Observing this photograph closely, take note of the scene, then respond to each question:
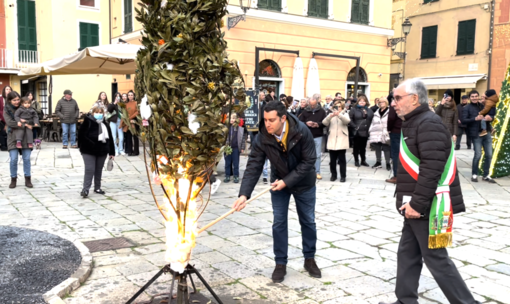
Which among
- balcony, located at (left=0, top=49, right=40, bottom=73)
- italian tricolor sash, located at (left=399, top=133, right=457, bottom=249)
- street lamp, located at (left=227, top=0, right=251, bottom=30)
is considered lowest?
italian tricolor sash, located at (left=399, top=133, right=457, bottom=249)

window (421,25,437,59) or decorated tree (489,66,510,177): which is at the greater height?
window (421,25,437,59)

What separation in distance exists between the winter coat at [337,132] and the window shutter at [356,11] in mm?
11370

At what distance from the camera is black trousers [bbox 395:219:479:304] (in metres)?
3.40

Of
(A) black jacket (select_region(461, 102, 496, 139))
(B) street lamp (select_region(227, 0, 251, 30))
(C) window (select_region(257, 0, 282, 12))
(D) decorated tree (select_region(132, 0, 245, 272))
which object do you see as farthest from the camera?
(C) window (select_region(257, 0, 282, 12))

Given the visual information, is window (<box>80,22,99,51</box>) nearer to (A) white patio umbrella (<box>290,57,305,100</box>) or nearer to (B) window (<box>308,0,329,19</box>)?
(B) window (<box>308,0,329,19</box>)

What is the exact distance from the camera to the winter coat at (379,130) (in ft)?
36.5

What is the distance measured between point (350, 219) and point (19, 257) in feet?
14.3

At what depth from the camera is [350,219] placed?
688 centimetres

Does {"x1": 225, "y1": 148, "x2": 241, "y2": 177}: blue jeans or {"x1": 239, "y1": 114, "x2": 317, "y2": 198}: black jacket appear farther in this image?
{"x1": 225, "y1": 148, "x2": 241, "y2": 177}: blue jeans

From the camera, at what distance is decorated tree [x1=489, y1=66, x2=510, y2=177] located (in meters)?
10.6

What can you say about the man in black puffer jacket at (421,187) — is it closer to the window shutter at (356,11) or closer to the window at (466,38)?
the window shutter at (356,11)

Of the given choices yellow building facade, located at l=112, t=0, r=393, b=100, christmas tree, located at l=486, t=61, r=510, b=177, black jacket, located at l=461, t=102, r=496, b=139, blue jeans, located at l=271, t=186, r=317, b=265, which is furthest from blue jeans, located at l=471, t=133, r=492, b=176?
yellow building facade, located at l=112, t=0, r=393, b=100

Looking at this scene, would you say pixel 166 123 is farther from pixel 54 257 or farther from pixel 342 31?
pixel 342 31

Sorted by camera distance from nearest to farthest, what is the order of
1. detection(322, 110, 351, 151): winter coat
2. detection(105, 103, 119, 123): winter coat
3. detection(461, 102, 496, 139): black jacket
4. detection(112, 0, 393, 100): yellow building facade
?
detection(322, 110, 351, 151): winter coat < detection(461, 102, 496, 139): black jacket < detection(105, 103, 119, 123): winter coat < detection(112, 0, 393, 100): yellow building facade
